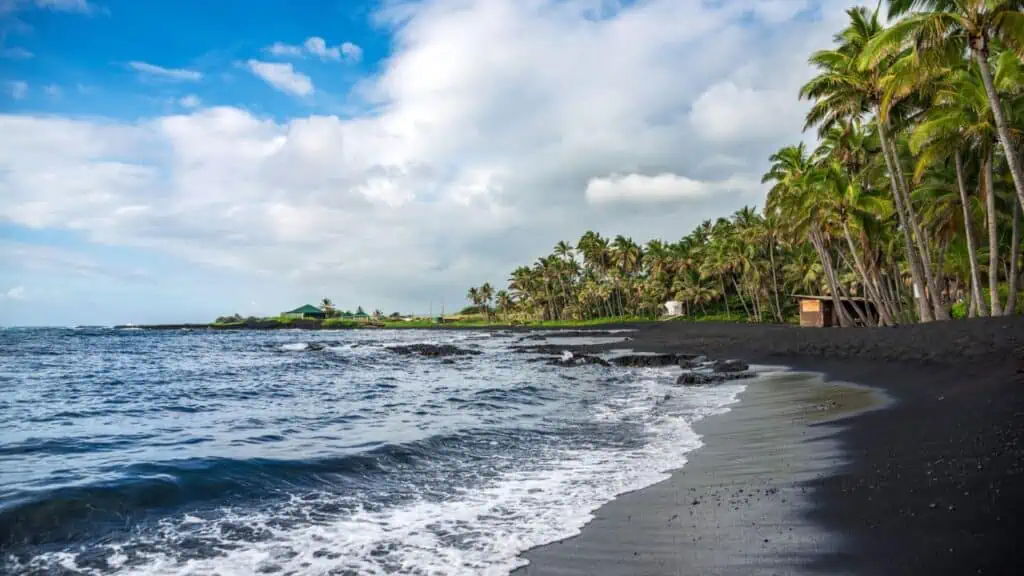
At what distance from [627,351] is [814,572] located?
36853mm

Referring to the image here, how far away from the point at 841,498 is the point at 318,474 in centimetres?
723

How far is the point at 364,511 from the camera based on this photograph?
7551mm

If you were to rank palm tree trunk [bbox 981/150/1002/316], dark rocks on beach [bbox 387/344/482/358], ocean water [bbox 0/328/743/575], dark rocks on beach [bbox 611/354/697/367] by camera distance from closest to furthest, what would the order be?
1. ocean water [bbox 0/328/743/575]
2. palm tree trunk [bbox 981/150/1002/316]
3. dark rocks on beach [bbox 611/354/697/367]
4. dark rocks on beach [bbox 387/344/482/358]

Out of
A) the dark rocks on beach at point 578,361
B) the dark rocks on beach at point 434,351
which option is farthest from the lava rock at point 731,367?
the dark rocks on beach at point 434,351

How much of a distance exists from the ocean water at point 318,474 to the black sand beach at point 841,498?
2.47 ft

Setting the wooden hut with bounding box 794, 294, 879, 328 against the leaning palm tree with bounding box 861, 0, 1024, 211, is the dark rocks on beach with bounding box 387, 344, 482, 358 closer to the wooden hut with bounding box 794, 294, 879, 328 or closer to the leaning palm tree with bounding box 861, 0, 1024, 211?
the wooden hut with bounding box 794, 294, 879, 328

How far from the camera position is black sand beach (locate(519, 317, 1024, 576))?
191 inches

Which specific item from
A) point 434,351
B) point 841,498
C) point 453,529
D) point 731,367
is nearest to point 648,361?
point 731,367

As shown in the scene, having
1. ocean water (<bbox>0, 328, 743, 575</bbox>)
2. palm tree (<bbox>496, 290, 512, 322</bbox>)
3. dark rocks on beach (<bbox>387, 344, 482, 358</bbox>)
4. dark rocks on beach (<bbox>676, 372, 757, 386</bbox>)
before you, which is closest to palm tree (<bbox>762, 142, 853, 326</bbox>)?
dark rocks on beach (<bbox>676, 372, 757, 386</bbox>)

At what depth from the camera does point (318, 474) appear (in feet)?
30.8

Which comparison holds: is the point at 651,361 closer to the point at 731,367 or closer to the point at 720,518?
the point at 731,367

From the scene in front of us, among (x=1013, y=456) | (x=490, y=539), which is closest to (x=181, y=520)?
Result: (x=490, y=539)

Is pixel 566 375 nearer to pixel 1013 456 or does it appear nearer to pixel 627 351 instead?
pixel 627 351

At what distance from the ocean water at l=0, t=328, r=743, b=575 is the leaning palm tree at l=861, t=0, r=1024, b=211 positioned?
35.2ft
